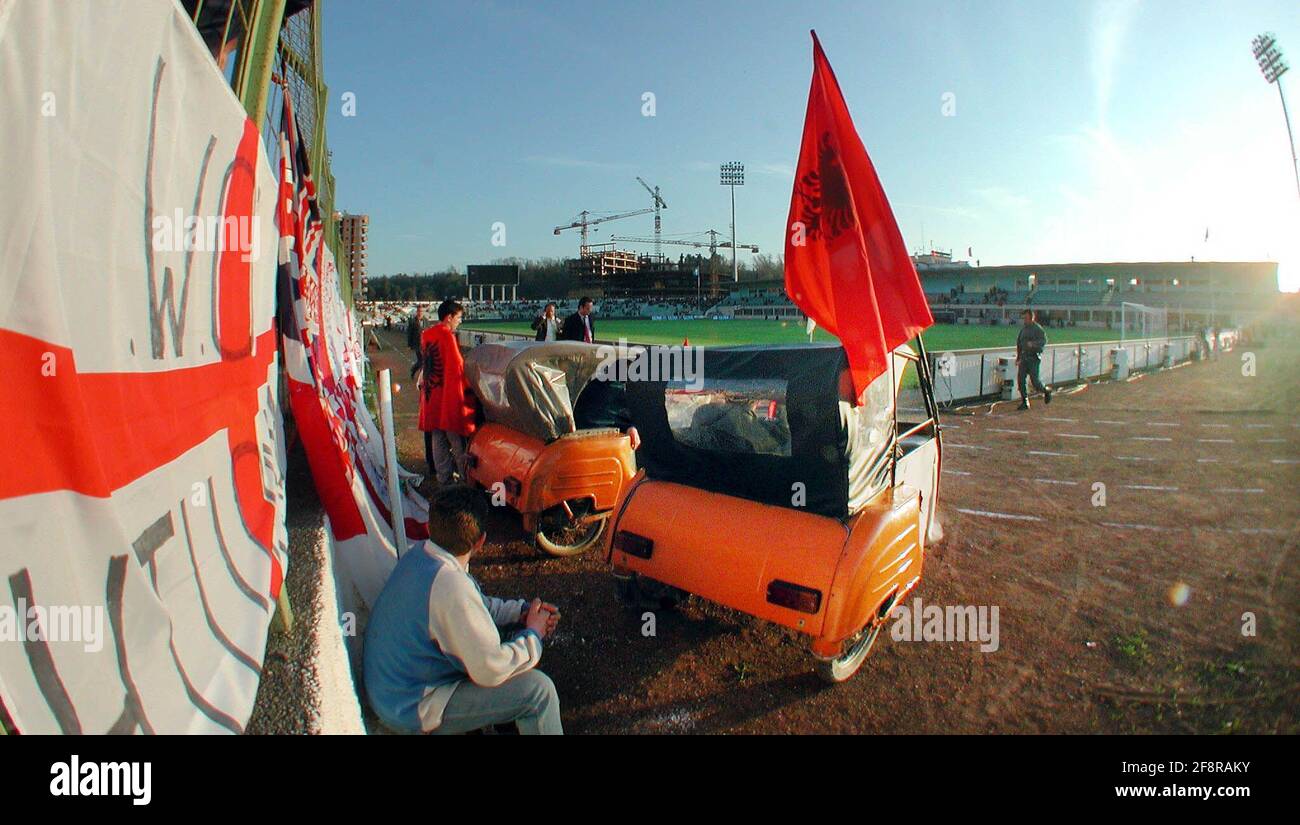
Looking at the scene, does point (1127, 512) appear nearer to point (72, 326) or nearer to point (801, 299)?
point (801, 299)

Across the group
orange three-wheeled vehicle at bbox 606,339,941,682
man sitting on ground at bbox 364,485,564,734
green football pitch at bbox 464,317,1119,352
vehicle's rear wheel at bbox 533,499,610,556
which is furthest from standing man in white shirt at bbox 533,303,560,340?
green football pitch at bbox 464,317,1119,352

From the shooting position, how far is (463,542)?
263 centimetres

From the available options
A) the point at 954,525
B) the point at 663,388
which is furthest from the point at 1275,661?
the point at 663,388

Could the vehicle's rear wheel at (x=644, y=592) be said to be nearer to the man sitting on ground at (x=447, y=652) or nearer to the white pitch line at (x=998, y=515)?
the man sitting on ground at (x=447, y=652)

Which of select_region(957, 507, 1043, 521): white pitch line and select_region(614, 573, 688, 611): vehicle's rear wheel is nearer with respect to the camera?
select_region(614, 573, 688, 611): vehicle's rear wheel

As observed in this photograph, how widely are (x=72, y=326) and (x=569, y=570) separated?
442 centimetres

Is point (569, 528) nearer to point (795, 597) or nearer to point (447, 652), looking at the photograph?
point (795, 597)

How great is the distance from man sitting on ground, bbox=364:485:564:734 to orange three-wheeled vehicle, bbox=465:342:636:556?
8.27 feet

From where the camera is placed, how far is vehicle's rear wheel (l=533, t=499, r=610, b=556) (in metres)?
5.45

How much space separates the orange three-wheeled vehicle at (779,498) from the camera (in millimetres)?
3414

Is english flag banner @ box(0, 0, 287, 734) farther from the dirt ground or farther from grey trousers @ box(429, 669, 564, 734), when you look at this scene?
the dirt ground

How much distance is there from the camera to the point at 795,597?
11.1 ft

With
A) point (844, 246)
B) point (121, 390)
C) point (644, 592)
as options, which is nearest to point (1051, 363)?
point (844, 246)

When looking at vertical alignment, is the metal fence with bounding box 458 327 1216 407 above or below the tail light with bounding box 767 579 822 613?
above
